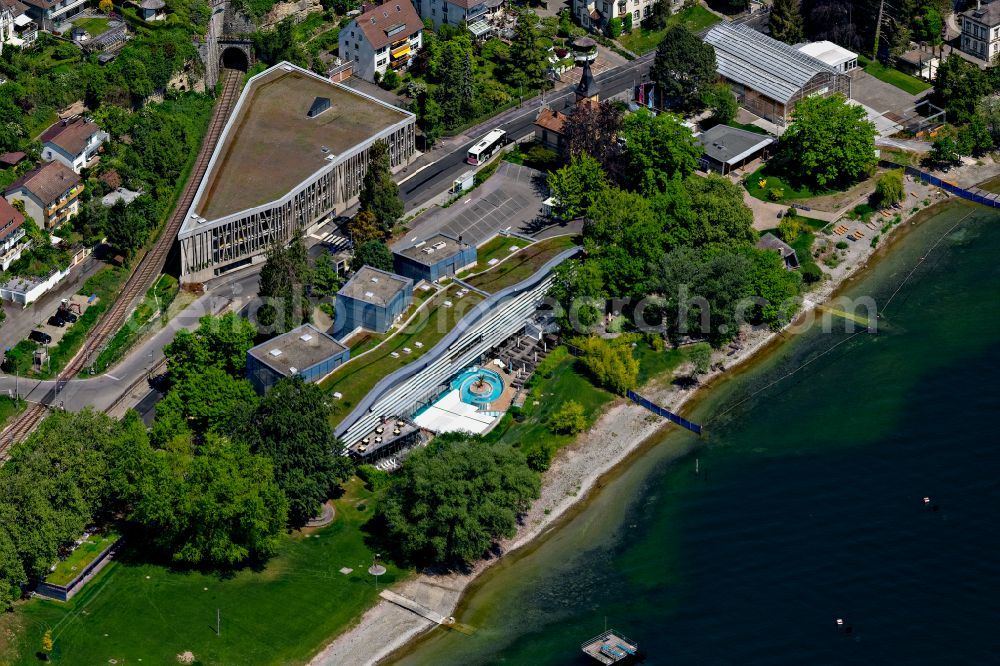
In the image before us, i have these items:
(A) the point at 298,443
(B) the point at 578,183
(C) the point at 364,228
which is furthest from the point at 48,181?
(B) the point at 578,183

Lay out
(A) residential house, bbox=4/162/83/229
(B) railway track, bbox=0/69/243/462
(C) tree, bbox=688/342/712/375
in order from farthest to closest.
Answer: (A) residential house, bbox=4/162/83/229, (C) tree, bbox=688/342/712/375, (B) railway track, bbox=0/69/243/462

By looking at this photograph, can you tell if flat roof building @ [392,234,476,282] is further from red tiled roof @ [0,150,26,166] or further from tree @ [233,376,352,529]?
red tiled roof @ [0,150,26,166]

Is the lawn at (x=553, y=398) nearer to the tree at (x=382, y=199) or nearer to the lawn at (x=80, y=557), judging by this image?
the tree at (x=382, y=199)

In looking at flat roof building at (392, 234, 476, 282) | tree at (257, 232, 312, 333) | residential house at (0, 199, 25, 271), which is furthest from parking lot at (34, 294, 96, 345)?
flat roof building at (392, 234, 476, 282)

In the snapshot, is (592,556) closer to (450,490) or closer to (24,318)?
(450,490)

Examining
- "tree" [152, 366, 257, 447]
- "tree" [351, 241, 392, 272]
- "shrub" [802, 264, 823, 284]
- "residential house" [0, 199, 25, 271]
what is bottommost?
"shrub" [802, 264, 823, 284]

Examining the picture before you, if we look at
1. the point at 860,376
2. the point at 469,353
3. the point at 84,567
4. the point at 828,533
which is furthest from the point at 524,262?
the point at 84,567
